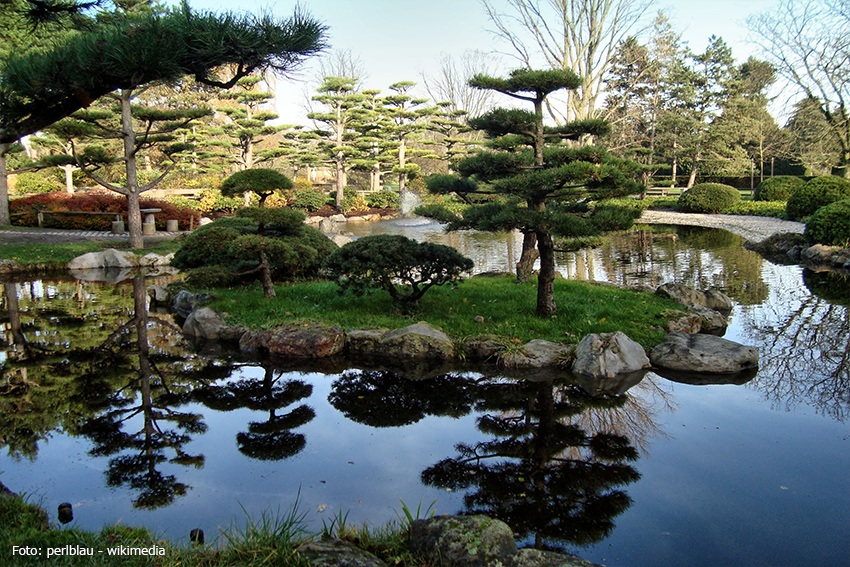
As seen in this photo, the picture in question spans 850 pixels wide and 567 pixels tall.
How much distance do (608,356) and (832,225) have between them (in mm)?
9898

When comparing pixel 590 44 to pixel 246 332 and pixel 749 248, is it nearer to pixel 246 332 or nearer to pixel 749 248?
pixel 749 248

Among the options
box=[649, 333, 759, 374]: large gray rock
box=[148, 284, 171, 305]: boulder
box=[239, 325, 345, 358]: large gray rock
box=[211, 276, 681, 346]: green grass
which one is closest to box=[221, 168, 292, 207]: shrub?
box=[211, 276, 681, 346]: green grass

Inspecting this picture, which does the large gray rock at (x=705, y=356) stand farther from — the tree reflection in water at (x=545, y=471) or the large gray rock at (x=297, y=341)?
the large gray rock at (x=297, y=341)

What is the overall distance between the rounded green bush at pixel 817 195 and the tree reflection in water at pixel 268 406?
16.0 m

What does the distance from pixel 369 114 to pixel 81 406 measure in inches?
907

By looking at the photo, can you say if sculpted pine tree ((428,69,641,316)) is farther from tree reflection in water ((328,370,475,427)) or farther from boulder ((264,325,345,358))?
boulder ((264,325,345,358))

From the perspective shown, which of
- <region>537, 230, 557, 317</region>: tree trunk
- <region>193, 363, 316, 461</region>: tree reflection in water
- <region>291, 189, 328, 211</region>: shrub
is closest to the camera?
<region>193, 363, 316, 461</region>: tree reflection in water

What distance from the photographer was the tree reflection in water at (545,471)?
330cm

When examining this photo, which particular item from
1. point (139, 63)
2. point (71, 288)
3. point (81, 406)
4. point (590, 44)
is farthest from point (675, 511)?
point (590, 44)

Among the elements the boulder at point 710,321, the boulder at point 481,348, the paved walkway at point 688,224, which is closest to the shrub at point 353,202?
the paved walkway at point 688,224

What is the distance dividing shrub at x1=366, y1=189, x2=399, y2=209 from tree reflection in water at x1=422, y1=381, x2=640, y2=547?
76.6 ft

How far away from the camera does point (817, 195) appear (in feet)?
53.5

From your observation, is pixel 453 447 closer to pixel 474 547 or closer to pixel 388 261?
pixel 474 547

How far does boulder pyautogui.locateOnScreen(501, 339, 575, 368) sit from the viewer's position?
5.92 metres
